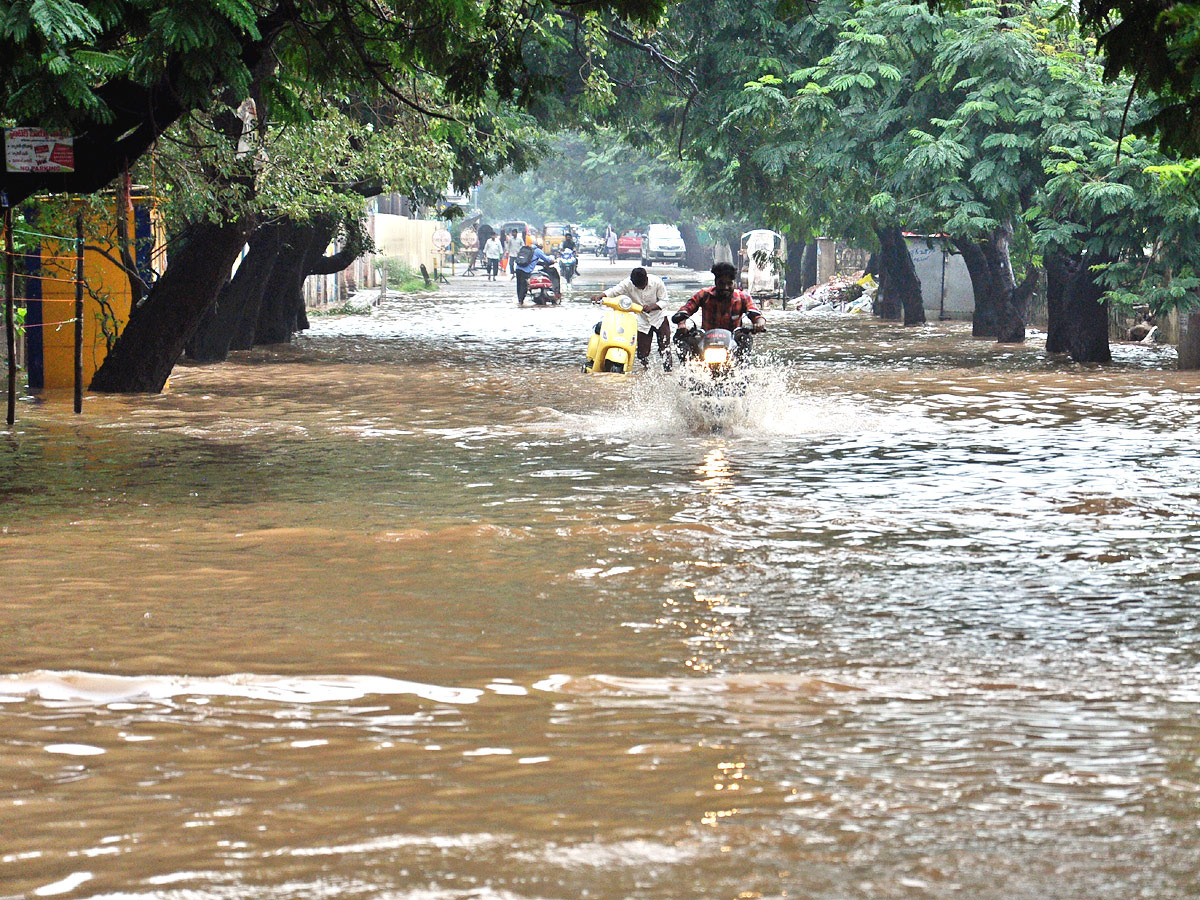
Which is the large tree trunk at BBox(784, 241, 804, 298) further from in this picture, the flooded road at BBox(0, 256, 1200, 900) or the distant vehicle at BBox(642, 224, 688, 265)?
the distant vehicle at BBox(642, 224, 688, 265)

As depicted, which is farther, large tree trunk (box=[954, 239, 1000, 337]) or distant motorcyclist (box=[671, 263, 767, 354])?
large tree trunk (box=[954, 239, 1000, 337])

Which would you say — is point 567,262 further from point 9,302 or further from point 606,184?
point 9,302

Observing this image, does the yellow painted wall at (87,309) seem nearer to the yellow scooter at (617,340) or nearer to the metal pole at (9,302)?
the metal pole at (9,302)

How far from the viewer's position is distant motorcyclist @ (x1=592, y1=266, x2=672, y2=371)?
54.9 feet

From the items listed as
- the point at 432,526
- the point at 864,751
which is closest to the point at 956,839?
the point at 864,751

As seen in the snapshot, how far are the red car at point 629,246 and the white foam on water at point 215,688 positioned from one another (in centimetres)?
7604

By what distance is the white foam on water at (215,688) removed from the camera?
219 inches

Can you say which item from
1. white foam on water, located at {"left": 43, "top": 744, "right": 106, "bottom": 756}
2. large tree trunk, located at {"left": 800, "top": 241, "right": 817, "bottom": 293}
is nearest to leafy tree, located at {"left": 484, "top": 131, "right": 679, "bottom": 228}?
large tree trunk, located at {"left": 800, "top": 241, "right": 817, "bottom": 293}

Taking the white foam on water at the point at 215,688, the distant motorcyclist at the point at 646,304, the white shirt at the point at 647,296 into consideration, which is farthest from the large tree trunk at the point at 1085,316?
the white foam on water at the point at 215,688

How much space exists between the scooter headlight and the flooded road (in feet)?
2.67

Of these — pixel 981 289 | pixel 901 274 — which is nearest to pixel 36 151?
pixel 981 289

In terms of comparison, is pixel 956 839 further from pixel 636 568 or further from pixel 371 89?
pixel 371 89

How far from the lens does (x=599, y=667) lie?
5.98 m

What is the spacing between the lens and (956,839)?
4.13 m
